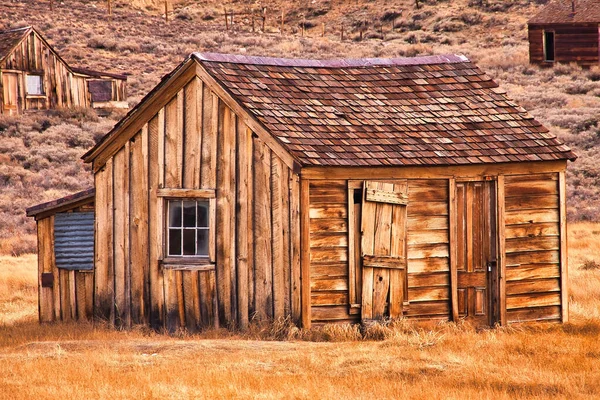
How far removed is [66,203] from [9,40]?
1009 inches

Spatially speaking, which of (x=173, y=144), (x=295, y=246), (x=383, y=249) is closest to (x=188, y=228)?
(x=173, y=144)

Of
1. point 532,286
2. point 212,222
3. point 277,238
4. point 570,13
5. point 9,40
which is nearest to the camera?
point 277,238

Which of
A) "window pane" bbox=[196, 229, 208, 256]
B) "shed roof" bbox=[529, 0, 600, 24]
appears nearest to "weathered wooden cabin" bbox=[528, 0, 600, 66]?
"shed roof" bbox=[529, 0, 600, 24]

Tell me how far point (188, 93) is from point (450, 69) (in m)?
4.33

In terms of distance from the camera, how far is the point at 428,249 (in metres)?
14.2

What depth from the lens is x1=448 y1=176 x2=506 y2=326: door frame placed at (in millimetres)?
14211

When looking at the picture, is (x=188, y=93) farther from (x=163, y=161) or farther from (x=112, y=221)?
(x=112, y=221)

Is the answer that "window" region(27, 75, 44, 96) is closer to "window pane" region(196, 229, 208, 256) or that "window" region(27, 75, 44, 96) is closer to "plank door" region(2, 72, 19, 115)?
"plank door" region(2, 72, 19, 115)

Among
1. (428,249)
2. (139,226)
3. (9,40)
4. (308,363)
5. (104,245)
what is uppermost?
(9,40)

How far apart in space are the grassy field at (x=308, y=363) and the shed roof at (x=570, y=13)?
1299 inches

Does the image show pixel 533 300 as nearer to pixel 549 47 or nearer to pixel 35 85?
pixel 35 85

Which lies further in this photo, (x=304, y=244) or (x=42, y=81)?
(x=42, y=81)

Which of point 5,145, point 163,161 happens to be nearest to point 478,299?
point 163,161

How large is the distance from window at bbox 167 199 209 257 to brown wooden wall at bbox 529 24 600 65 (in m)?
35.1
